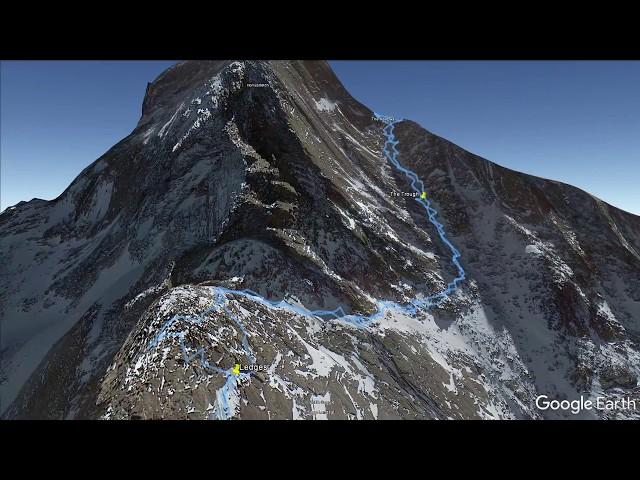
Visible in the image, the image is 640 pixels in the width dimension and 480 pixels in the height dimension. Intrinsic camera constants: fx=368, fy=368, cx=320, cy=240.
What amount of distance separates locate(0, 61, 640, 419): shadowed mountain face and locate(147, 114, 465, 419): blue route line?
0.20 m

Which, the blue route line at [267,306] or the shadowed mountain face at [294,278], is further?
the shadowed mountain face at [294,278]

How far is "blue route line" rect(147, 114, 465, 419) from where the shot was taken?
2098cm

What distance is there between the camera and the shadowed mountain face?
2445cm

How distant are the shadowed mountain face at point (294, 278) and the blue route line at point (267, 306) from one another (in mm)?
204

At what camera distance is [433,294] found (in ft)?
139

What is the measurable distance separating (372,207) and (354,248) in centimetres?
1008

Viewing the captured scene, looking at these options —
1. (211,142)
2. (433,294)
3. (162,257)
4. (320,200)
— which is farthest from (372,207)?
(162,257)

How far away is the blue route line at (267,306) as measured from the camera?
21.0 m

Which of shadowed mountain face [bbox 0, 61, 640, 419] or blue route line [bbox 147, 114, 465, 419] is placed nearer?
blue route line [bbox 147, 114, 465, 419]

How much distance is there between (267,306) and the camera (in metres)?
30.9

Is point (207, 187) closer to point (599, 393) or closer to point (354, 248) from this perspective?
point (354, 248)

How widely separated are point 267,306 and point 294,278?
16.8ft

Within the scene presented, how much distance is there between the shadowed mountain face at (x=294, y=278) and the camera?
24.5 metres

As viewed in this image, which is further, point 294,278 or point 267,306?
point 294,278
